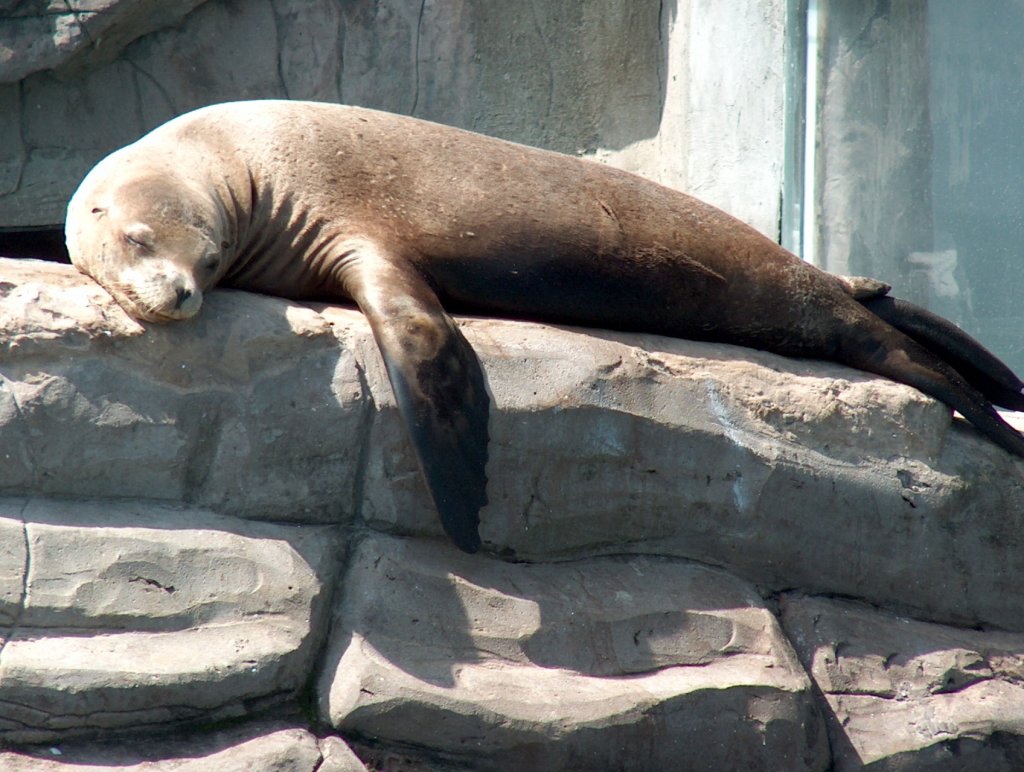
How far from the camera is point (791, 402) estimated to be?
4.23 m

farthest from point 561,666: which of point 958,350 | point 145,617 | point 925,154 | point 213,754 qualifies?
point 925,154

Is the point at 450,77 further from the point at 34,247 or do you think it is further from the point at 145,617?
the point at 145,617

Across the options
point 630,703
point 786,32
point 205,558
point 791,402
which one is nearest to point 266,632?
point 205,558

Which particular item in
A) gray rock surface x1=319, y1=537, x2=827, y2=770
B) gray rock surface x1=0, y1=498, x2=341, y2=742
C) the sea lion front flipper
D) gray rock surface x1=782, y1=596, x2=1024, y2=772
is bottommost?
gray rock surface x1=782, y1=596, x2=1024, y2=772

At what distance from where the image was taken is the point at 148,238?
366cm

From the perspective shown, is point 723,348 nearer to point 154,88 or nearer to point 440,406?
point 440,406

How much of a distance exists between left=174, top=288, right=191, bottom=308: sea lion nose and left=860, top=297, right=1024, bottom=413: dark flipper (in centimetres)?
288

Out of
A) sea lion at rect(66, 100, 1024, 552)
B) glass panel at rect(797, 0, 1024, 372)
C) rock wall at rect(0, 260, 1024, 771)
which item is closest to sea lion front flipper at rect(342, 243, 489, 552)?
sea lion at rect(66, 100, 1024, 552)

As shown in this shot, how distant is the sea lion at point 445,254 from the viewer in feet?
11.7

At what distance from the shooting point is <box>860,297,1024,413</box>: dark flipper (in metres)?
4.97

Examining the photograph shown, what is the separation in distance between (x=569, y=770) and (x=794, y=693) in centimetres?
78

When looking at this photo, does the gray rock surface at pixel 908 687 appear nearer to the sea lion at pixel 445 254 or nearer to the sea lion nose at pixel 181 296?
the sea lion at pixel 445 254

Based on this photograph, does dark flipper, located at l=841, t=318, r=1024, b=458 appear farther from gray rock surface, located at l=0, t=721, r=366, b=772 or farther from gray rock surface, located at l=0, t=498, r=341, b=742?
gray rock surface, located at l=0, t=721, r=366, b=772

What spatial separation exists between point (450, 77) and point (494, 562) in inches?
199
